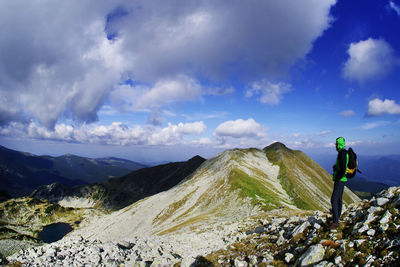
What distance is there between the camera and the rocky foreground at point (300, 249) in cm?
1114

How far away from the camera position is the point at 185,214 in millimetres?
81688

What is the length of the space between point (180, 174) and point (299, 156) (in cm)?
10818

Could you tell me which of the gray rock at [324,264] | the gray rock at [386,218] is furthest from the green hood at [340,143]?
the gray rock at [324,264]

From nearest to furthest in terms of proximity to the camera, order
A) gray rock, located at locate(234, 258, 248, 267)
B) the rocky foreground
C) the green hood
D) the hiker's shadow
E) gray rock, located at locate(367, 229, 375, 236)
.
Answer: the rocky foreground, gray rock, located at locate(367, 229, 375, 236), the green hood, gray rock, located at locate(234, 258, 248, 267), the hiker's shadow

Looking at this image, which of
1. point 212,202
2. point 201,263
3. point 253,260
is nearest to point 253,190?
point 212,202

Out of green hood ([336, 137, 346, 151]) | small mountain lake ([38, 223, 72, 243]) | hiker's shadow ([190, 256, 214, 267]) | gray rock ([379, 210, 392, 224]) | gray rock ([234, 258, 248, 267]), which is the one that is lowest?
small mountain lake ([38, 223, 72, 243])

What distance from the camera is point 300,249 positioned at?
547 inches

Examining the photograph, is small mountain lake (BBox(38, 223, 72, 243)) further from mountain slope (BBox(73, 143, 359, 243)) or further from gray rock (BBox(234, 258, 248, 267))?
gray rock (BBox(234, 258, 248, 267))

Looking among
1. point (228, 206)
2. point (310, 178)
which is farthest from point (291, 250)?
point (310, 178)

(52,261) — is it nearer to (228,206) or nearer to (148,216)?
(228,206)

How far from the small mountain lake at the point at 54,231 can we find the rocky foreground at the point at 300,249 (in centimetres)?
16283

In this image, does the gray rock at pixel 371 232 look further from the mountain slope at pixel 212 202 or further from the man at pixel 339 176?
the mountain slope at pixel 212 202

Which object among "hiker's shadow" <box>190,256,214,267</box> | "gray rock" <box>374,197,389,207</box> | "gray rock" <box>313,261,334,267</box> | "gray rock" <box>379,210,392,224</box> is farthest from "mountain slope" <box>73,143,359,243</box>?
"gray rock" <box>313,261,334,267</box>

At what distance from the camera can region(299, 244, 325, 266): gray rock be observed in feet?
39.3
